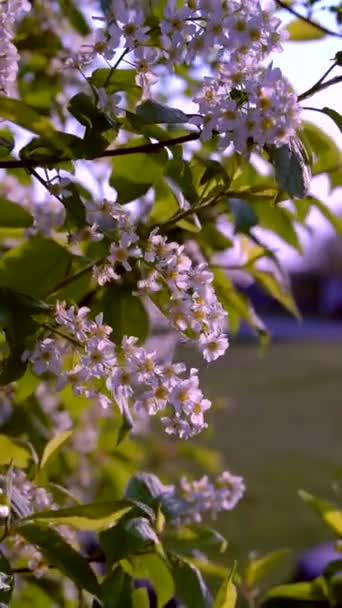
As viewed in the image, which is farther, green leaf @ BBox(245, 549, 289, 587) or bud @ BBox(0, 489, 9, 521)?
green leaf @ BBox(245, 549, 289, 587)

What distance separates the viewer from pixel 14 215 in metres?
0.87

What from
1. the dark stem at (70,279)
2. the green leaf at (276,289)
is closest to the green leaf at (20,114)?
the dark stem at (70,279)

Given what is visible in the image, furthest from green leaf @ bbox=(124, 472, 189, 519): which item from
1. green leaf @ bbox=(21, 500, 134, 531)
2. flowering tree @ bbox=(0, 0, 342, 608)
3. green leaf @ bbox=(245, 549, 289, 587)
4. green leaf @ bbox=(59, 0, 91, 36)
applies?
green leaf @ bbox=(59, 0, 91, 36)

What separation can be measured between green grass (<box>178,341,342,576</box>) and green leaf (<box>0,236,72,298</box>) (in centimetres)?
15

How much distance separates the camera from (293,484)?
6.51 m

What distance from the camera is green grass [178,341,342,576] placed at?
5328mm

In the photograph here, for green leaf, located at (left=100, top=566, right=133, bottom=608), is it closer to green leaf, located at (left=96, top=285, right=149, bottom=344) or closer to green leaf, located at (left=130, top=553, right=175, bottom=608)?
green leaf, located at (left=130, top=553, right=175, bottom=608)

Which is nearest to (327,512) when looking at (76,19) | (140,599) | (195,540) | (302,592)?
(302,592)

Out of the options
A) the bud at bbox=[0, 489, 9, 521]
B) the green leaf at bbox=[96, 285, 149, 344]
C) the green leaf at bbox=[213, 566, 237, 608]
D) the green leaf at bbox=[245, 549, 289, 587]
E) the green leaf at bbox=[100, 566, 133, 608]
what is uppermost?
the green leaf at bbox=[96, 285, 149, 344]

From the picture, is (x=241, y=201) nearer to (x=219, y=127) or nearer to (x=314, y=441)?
(x=219, y=127)

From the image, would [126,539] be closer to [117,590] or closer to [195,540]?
[117,590]

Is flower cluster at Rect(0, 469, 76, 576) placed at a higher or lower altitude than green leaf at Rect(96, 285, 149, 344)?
lower

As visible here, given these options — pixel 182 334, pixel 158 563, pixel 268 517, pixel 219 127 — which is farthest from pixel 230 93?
pixel 268 517

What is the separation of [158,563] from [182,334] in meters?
0.21
